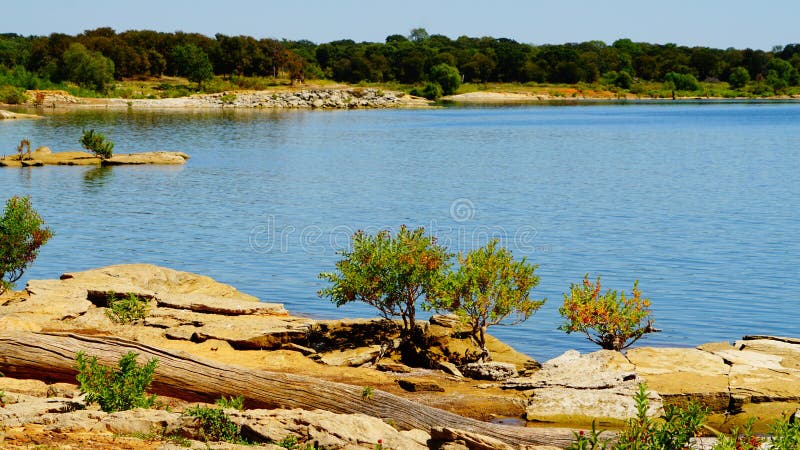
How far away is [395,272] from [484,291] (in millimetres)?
2006

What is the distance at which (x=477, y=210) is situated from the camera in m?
47.1

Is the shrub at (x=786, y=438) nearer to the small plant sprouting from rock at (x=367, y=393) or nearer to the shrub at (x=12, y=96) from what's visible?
the small plant sprouting from rock at (x=367, y=393)

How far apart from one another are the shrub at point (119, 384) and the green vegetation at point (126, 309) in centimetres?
702

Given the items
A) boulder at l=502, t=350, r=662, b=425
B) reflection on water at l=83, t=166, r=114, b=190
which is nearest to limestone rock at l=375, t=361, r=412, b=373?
boulder at l=502, t=350, r=662, b=425

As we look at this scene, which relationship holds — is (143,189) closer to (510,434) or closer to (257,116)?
(510,434)

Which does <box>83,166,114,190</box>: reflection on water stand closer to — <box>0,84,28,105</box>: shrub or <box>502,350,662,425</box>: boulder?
<box>502,350,662,425</box>: boulder

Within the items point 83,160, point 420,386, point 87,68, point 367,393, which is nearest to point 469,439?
point 367,393

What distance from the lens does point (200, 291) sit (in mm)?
26328

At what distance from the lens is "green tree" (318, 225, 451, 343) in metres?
21.4

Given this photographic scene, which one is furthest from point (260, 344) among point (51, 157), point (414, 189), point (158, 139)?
point (158, 139)

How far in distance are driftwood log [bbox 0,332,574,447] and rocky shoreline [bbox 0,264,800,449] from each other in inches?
1.8

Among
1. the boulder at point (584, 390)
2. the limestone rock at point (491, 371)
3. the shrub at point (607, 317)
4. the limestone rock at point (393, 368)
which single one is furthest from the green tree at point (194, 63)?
the boulder at point (584, 390)

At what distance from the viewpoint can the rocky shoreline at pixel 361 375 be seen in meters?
12.9

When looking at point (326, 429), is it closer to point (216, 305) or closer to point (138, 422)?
point (138, 422)
